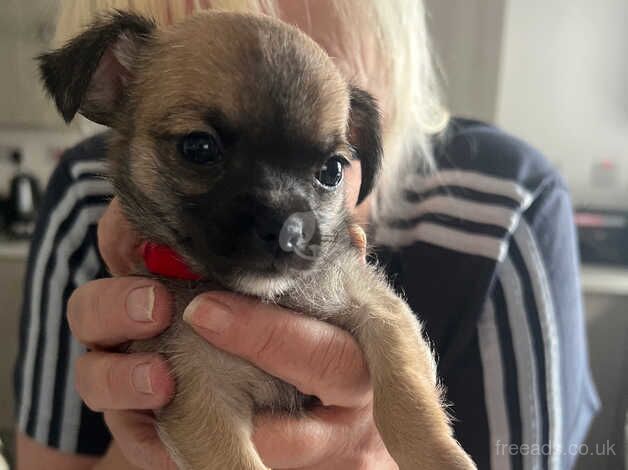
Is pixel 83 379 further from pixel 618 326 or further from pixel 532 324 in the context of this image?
pixel 618 326

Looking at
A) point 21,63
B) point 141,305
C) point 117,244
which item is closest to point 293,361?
point 141,305

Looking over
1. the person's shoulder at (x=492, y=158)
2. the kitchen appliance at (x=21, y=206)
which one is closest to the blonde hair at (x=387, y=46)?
the person's shoulder at (x=492, y=158)

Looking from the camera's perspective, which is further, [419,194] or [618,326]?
[618,326]

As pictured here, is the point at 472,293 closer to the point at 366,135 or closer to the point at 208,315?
the point at 366,135

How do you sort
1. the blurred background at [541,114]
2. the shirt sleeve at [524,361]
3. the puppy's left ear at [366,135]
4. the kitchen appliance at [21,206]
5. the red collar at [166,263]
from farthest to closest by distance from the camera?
the kitchen appliance at [21,206] → the blurred background at [541,114] → the shirt sleeve at [524,361] → the puppy's left ear at [366,135] → the red collar at [166,263]

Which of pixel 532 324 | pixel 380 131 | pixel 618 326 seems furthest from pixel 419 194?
pixel 618 326

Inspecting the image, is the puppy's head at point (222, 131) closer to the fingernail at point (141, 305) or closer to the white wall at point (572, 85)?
the fingernail at point (141, 305)

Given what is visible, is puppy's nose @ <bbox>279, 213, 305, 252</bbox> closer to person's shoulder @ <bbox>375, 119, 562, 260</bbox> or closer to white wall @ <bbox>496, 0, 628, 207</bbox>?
person's shoulder @ <bbox>375, 119, 562, 260</bbox>

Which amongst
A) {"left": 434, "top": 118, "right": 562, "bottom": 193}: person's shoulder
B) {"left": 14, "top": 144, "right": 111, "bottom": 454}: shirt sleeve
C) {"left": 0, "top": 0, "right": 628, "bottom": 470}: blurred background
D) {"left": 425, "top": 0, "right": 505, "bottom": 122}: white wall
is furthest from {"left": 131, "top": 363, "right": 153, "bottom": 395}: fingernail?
{"left": 425, "top": 0, "right": 505, "bottom": 122}: white wall
